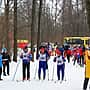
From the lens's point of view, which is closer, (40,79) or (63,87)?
(63,87)

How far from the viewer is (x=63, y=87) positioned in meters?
15.4

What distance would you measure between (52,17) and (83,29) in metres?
8.01

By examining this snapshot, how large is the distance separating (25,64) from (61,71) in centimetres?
174

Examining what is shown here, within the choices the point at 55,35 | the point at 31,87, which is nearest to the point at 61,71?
the point at 31,87

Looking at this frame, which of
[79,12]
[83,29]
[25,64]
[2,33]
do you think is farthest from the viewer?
[83,29]

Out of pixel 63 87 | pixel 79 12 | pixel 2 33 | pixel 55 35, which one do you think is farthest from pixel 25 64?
pixel 55 35

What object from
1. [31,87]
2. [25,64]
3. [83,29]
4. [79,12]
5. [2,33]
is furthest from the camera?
[83,29]

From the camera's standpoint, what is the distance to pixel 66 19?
62188 mm

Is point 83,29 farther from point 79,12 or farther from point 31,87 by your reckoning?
point 31,87

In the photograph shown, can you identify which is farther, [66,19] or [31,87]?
[66,19]

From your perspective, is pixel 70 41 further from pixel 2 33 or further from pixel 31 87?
pixel 31 87

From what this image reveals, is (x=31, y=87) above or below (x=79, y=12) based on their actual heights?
below

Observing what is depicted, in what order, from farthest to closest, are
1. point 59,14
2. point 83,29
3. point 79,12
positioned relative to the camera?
1. point 83,29
2. point 79,12
3. point 59,14

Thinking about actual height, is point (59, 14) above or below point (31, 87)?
above
